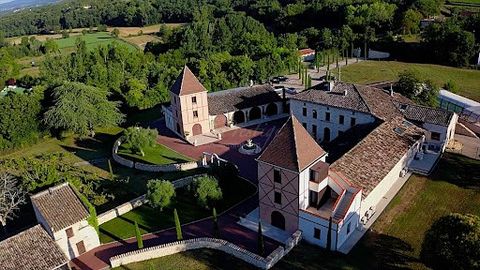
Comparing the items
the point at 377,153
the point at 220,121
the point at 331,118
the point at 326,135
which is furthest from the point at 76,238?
the point at 326,135

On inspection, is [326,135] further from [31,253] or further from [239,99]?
[31,253]

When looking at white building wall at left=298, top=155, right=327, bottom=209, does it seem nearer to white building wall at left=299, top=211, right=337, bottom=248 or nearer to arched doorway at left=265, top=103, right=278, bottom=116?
white building wall at left=299, top=211, right=337, bottom=248

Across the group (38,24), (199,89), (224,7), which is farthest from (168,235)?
(38,24)

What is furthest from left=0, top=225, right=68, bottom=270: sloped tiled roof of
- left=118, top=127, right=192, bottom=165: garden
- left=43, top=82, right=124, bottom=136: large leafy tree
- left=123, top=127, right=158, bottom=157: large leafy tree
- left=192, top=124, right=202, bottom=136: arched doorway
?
left=43, top=82, right=124, bottom=136: large leafy tree

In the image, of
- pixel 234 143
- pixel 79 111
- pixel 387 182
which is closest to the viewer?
pixel 387 182

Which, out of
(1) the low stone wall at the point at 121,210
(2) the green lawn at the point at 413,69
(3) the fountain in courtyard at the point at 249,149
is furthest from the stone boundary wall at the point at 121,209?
(2) the green lawn at the point at 413,69

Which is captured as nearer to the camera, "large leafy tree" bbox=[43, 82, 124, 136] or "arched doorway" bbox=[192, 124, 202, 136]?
"arched doorway" bbox=[192, 124, 202, 136]
